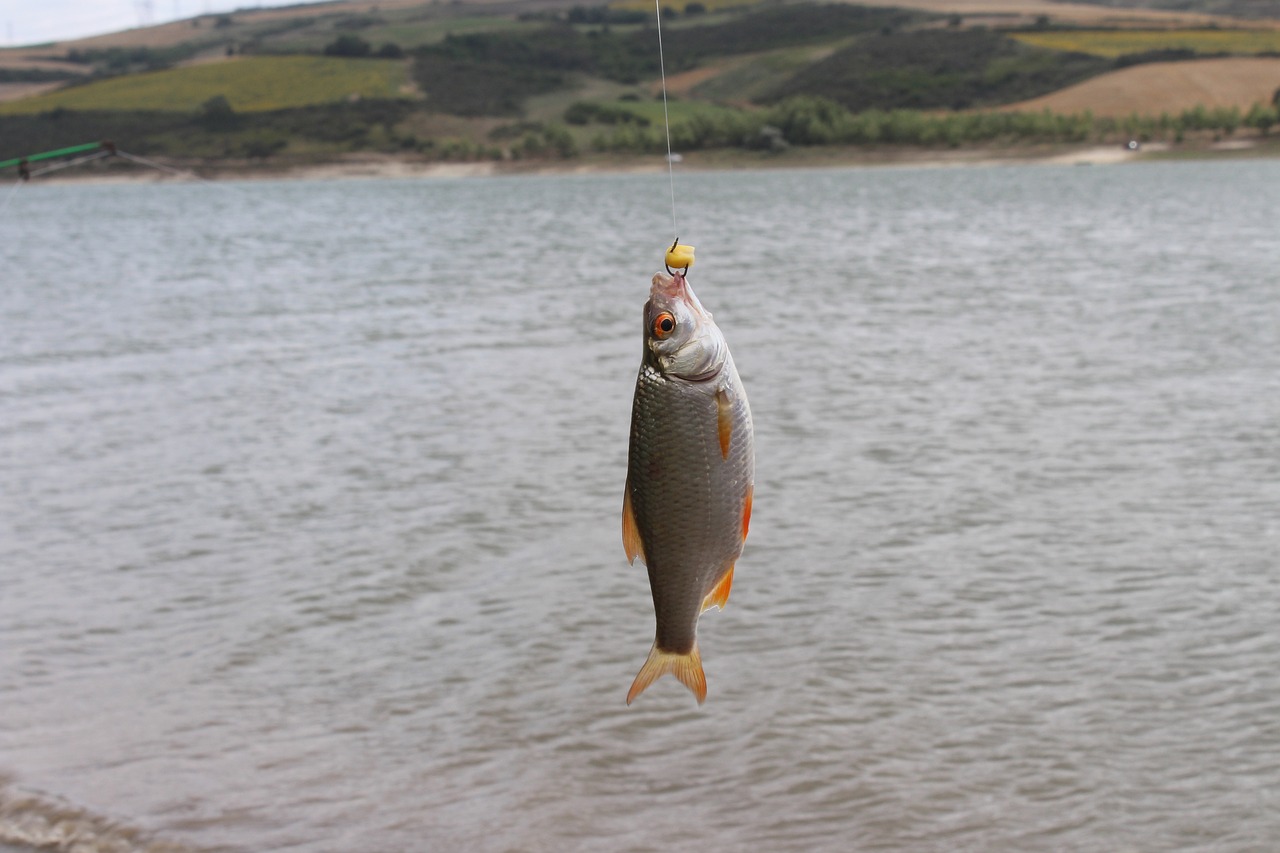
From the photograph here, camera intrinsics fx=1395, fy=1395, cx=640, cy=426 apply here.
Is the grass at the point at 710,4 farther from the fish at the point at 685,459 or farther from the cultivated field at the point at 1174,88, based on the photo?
the fish at the point at 685,459

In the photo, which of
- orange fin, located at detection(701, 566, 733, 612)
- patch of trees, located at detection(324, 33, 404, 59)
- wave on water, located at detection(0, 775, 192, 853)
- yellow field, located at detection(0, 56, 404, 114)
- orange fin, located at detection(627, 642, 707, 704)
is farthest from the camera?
patch of trees, located at detection(324, 33, 404, 59)

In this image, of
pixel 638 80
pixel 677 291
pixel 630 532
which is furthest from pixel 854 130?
pixel 677 291

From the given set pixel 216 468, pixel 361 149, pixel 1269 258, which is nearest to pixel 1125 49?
pixel 361 149

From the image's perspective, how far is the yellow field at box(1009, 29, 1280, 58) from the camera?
12794 centimetres

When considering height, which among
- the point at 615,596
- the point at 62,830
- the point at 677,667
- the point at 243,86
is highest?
the point at 243,86

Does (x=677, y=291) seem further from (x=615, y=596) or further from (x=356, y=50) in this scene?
(x=356, y=50)

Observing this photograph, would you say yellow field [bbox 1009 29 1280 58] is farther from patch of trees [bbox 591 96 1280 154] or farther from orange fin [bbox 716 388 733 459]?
orange fin [bbox 716 388 733 459]

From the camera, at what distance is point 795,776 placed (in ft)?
24.2

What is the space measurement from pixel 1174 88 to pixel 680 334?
12589 cm

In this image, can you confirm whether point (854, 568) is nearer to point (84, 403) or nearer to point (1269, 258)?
point (84, 403)

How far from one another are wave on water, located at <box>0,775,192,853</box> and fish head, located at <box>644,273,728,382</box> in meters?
4.53

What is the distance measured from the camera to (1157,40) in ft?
436

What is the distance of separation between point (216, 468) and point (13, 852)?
328 inches

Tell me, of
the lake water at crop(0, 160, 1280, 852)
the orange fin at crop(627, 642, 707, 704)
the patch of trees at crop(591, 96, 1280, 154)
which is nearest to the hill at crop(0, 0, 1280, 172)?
the patch of trees at crop(591, 96, 1280, 154)
